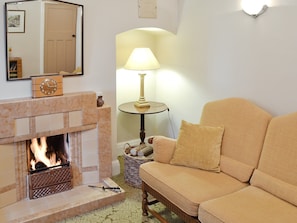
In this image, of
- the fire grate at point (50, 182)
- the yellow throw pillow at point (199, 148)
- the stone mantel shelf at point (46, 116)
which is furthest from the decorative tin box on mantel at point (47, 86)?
the yellow throw pillow at point (199, 148)

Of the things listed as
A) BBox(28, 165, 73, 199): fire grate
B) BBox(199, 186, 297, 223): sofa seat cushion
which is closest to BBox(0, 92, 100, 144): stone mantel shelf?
BBox(28, 165, 73, 199): fire grate

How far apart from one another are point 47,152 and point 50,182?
30 cm

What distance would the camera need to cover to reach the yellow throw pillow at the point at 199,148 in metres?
2.60

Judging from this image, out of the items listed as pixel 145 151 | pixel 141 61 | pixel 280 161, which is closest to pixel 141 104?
pixel 141 61

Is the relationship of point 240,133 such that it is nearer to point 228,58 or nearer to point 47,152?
point 228,58

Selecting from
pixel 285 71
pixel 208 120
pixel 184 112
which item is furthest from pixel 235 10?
pixel 184 112

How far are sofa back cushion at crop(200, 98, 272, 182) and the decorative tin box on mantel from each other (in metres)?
1.37

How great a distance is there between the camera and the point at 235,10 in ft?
9.74

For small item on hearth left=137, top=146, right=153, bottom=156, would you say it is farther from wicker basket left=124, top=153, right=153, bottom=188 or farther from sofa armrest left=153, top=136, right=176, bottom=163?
sofa armrest left=153, top=136, right=176, bottom=163

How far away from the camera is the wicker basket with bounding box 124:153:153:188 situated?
10.4 feet

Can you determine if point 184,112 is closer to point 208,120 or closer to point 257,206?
point 208,120

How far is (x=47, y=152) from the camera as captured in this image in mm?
3086

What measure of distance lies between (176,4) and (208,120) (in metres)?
1.49

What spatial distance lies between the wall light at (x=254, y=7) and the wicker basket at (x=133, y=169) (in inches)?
63.2
